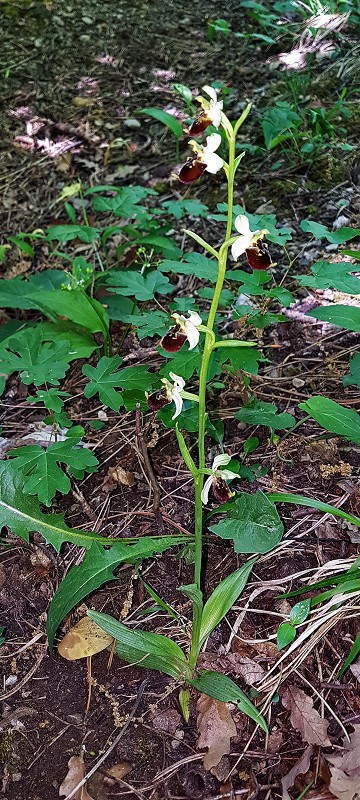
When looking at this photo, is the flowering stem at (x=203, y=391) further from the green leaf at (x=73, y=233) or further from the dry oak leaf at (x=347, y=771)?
the green leaf at (x=73, y=233)

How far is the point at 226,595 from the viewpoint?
6.77 ft

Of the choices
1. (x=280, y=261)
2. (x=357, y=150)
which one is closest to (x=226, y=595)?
(x=280, y=261)

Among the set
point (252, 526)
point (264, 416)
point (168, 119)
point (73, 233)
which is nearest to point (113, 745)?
point (252, 526)

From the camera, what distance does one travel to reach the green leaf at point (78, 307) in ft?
10.3

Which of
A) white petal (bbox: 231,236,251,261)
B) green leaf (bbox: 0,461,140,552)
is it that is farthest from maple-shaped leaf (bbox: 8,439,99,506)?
white petal (bbox: 231,236,251,261)

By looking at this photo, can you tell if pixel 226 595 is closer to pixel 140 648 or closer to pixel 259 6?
pixel 140 648

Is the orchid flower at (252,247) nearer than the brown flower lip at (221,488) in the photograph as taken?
Yes

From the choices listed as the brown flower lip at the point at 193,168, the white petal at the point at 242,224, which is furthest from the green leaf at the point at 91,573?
the brown flower lip at the point at 193,168

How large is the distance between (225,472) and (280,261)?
194 centimetres

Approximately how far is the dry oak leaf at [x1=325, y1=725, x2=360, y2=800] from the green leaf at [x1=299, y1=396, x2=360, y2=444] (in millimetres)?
862

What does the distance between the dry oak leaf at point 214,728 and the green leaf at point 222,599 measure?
0.17m

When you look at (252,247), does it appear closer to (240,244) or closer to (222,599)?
(240,244)

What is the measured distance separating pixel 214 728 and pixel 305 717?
0.84ft

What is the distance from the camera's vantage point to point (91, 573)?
2.13 m
